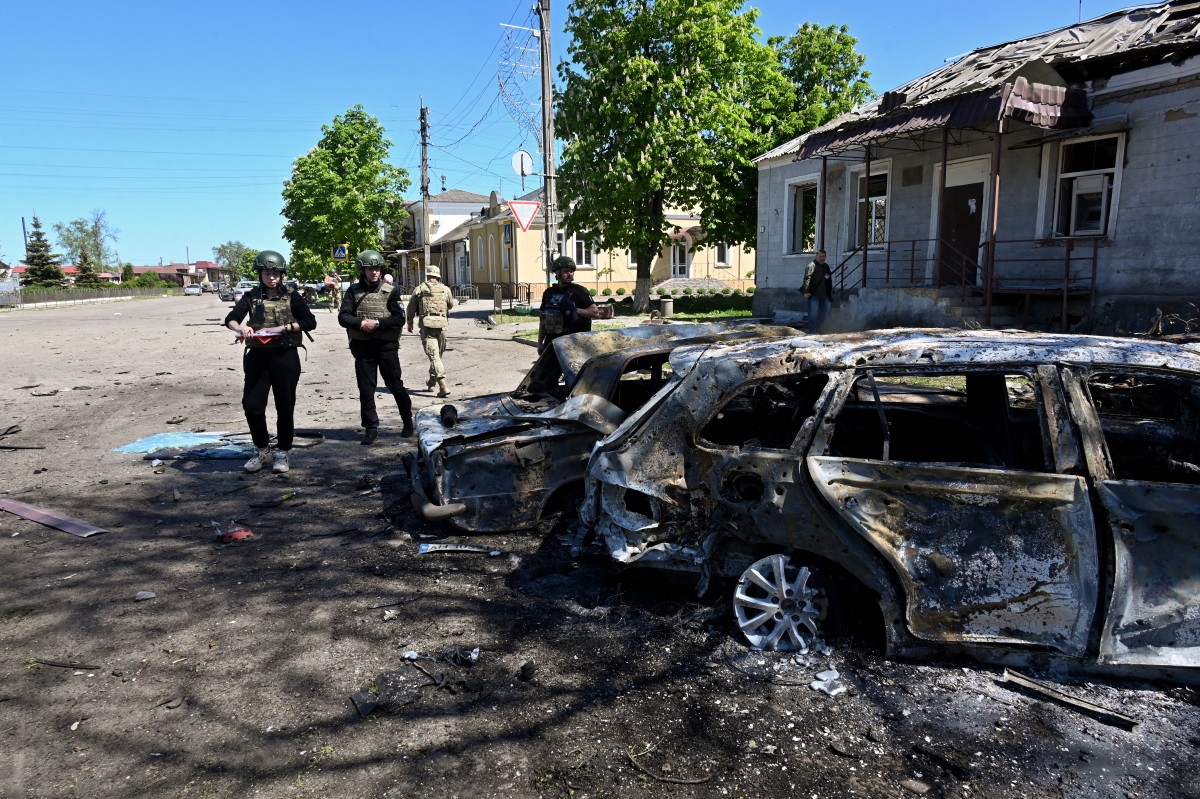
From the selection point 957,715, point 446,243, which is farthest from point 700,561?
point 446,243

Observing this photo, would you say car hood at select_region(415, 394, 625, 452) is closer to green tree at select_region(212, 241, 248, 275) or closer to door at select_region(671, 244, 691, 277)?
door at select_region(671, 244, 691, 277)

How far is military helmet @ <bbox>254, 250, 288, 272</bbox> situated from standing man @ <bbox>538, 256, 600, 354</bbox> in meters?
2.62

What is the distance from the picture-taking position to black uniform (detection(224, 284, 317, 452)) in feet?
21.0

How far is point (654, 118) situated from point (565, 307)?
16.2m

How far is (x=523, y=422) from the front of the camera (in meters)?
4.86

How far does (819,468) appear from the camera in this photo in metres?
3.26

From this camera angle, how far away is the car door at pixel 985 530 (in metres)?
2.96

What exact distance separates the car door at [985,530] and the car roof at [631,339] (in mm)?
2120

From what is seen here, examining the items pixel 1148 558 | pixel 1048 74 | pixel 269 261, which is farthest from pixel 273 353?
pixel 1048 74

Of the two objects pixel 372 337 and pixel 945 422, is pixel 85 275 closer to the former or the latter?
pixel 372 337

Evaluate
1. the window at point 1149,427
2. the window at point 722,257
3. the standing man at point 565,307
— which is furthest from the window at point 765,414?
the window at point 722,257

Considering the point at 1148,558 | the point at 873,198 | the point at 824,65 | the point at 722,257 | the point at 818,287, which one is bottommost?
the point at 1148,558

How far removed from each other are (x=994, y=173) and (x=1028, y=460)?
10.9 metres

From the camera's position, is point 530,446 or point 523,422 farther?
point 523,422
